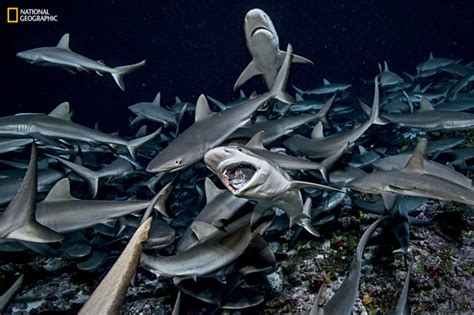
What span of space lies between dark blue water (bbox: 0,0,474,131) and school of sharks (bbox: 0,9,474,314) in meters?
35.9

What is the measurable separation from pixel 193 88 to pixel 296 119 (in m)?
45.9

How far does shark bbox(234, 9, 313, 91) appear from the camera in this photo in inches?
190

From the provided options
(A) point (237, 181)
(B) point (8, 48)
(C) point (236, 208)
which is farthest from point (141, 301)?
(B) point (8, 48)

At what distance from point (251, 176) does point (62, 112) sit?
3.59 metres

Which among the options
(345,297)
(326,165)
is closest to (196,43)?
(326,165)

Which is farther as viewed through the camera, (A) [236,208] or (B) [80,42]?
(B) [80,42]

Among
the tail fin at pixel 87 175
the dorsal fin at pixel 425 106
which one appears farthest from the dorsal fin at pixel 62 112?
the dorsal fin at pixel 425 106

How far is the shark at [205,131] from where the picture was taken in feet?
10.8

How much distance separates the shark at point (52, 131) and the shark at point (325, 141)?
200 cm

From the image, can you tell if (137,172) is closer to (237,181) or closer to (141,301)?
(141,301)

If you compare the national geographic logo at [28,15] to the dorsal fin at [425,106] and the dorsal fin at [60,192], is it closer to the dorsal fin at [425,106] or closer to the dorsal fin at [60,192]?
the dorsal fin at [60,192]

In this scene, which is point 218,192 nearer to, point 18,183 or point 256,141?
point 256,141

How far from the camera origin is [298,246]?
3.92 m

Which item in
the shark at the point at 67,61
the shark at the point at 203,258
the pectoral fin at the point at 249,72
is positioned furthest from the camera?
the shark at the point at 67,61
